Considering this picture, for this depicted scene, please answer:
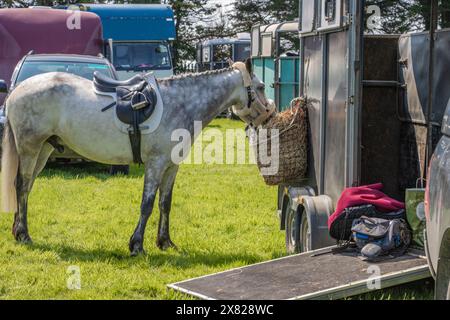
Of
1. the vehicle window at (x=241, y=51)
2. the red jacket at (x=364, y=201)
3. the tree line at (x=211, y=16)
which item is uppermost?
the tree line at (x=211, y=16)

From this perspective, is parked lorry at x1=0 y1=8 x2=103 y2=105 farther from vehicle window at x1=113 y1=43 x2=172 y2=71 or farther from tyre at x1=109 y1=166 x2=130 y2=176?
vehicle window at x1=113 y1=43 x2=172 y2=71

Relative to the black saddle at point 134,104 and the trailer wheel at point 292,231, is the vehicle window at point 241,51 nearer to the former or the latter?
the black saddle at point 134,104

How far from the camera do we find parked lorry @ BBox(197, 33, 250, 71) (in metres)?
31.2

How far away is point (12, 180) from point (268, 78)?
14189mm

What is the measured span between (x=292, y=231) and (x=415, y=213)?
7.08 ft

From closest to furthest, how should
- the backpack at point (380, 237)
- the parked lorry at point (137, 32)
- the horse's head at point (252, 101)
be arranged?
the backpack at point (380, 237) < the horse's head at point (252, 101) < the parked lorry at point (137, 32)

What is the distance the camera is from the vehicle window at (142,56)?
22641mm

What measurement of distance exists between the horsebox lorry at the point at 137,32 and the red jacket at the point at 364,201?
52.0 ft

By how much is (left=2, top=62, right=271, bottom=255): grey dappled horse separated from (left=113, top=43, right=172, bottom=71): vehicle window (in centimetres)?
1395

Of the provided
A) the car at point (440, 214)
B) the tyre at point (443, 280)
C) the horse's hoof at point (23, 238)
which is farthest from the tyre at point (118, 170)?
the tyre at point (443, 280)

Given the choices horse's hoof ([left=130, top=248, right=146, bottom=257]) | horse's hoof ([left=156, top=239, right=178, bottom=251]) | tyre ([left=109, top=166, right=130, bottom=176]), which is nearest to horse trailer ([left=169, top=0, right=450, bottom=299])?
horse's hoof ([left=156, top=239, right=178, bottom=251])

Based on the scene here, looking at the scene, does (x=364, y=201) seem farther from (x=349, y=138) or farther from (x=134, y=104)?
(x=134, y=104)

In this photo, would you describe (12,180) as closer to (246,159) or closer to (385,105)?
(385,105)

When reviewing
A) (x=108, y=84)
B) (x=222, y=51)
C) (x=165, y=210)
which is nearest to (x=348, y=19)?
(x=108, y=84)
